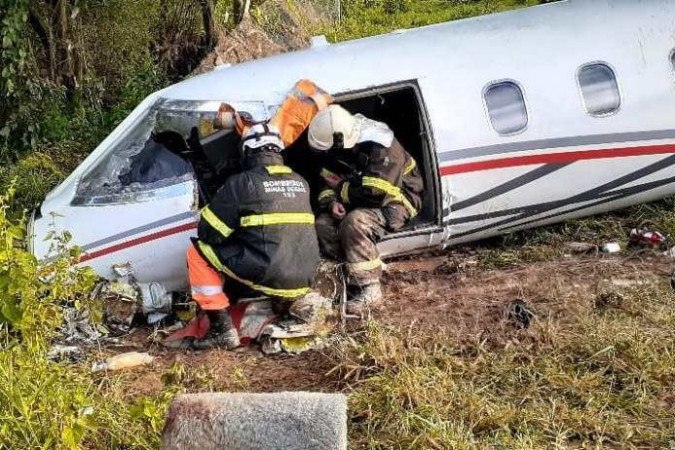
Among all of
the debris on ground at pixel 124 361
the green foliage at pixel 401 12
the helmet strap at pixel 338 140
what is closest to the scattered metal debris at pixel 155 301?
the debris on ground at pixel 124 361

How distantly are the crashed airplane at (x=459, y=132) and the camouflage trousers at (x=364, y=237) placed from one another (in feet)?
0.79

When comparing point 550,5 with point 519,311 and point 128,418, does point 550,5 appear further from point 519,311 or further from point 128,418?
point 128,418

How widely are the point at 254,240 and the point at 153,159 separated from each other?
1.43 m

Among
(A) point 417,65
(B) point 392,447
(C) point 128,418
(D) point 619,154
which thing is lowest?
(B) point 392,447

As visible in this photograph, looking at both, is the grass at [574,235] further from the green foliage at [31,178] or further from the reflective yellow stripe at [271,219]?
the green foliage at [31,178]

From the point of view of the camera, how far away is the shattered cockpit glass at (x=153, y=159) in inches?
286

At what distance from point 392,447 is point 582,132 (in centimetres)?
386

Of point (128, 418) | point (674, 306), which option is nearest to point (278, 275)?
→ point (128, 418)

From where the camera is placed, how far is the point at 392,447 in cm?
530

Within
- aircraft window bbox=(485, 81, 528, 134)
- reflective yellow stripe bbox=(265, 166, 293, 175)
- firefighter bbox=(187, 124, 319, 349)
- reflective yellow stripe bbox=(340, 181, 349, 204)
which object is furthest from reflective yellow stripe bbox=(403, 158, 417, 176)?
reflective yellow stripe bbox=(265, 166, 293, 175)

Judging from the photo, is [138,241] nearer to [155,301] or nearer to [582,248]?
[155,301]

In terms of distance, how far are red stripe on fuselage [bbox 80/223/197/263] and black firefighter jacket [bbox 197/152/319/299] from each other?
482 mm

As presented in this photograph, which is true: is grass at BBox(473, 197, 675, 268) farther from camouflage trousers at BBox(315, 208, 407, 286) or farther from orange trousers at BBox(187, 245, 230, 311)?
orange trousers at BBox(187, 245, 230, 311)

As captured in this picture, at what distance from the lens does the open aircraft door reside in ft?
23.5
